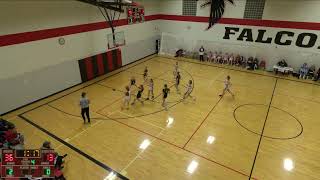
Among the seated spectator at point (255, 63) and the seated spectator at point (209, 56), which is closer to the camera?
the seated spectator at point (255, 63)

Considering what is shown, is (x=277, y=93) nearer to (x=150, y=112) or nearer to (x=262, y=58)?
(x=262, y=58)

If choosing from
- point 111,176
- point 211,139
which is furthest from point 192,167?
point 111,176

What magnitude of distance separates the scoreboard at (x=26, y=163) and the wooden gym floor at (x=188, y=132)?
157 centimetres

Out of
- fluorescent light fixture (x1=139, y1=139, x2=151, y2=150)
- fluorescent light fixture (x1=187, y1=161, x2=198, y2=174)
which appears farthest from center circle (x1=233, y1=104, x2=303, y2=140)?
fluorescent light fixture (x1=139, y1=139, x2=151, y2=150)

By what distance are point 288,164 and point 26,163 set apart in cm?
851

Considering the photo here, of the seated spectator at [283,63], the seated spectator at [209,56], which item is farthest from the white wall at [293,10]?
the seated spectator at [209,56]

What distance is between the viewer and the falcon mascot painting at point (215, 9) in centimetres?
1841

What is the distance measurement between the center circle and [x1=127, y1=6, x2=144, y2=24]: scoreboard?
11308 millimetres

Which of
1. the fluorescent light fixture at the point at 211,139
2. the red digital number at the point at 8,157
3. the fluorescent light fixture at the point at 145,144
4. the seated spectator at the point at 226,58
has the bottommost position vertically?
the fluorescent light fixture at the point at 145,144

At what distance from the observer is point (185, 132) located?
9.53 metres

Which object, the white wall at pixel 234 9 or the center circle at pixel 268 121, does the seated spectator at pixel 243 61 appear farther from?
the center circle at pixel 268 121

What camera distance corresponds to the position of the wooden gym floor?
7.58m

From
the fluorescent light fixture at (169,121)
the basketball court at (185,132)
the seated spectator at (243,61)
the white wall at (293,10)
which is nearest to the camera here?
the basketball court at (185,132)

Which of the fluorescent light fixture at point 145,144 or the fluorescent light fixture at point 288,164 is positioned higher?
the fluorescent light fixture at point 145,144
